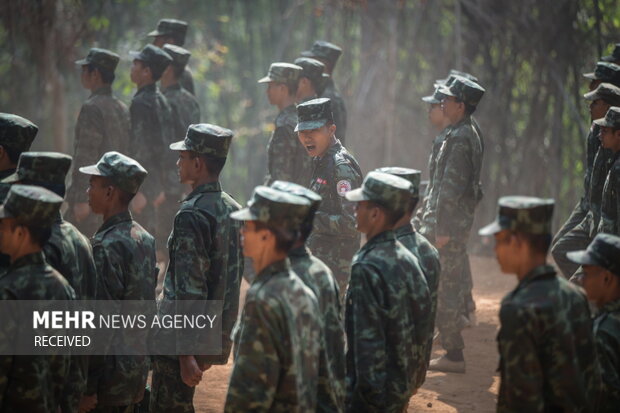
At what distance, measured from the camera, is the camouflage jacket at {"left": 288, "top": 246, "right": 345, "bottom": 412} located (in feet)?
14.7

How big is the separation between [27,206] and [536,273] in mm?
2630

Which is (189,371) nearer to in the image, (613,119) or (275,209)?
(275,209)

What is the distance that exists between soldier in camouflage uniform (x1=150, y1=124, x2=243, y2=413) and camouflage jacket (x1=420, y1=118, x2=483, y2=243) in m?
2.72

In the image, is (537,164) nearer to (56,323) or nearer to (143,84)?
(143,84)

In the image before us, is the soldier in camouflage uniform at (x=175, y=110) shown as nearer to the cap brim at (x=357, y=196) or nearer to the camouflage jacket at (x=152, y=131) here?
the camouflage jacket at (x=152, y=131)

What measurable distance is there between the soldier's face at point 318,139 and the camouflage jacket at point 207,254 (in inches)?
56.8

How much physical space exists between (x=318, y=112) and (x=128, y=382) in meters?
2.80

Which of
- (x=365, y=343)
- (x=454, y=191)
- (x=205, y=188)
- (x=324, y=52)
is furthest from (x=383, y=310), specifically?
(x=324, y=52)

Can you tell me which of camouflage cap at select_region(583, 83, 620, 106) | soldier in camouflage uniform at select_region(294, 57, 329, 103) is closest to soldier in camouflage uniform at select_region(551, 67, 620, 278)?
camouflage cap at select_region(583, 83, 620, 106)

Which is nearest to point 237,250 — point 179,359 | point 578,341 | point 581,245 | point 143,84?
point 179,359

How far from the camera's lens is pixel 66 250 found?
5.10 m

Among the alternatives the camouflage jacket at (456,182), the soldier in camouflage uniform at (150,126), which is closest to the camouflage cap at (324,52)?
the soldier in camouflage uniform at (150,126)

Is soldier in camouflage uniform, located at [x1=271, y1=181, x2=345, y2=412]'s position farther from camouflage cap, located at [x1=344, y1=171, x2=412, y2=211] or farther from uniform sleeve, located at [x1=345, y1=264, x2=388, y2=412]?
camouflage cap, located at [x1=344, y1=171, x2=412, y2=211]

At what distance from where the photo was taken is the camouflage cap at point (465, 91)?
319 inches
